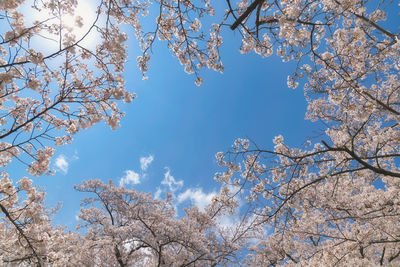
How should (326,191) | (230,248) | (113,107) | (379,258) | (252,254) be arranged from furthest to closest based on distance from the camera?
(252,254) → (230,248) → (379,258) → (326,191) → (113,107)

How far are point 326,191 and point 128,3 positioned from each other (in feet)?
26.0

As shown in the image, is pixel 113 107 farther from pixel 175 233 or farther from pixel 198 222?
pixel 198 222

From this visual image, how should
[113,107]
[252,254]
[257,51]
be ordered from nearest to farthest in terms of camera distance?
[113,107]
[257,51]
[252,254]

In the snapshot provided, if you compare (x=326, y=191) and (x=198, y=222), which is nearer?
(x=326, y=191)

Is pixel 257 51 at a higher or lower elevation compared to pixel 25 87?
higher

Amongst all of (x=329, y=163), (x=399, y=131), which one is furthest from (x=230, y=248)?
(x=399, y=131)

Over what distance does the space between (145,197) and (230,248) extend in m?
6.80

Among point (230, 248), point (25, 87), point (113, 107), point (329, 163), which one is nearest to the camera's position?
point (25, 87)

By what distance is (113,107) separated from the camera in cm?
452

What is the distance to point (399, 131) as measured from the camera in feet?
19.0

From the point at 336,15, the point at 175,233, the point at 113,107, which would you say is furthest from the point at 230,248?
the point at 336,15

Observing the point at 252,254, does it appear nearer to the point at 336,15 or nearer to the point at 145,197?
the point at 145,197

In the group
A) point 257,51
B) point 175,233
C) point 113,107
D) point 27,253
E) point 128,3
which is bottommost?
point 27,253

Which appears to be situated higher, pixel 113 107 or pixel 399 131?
pixel 399 131
